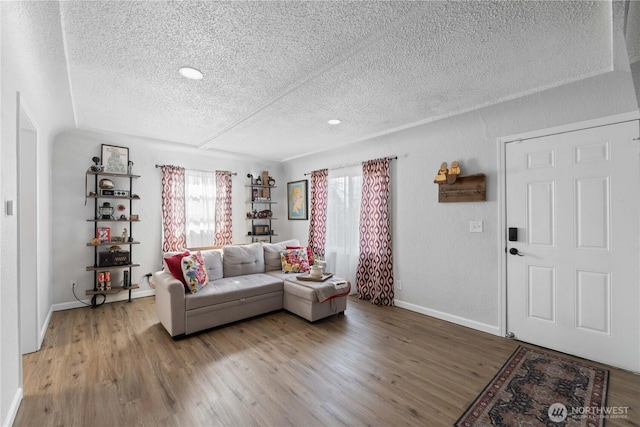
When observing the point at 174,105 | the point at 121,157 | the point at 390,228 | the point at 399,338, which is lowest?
the point at 399,338

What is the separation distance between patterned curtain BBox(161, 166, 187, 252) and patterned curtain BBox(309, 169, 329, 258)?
2282 millimetres

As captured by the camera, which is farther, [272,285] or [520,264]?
[272,285]

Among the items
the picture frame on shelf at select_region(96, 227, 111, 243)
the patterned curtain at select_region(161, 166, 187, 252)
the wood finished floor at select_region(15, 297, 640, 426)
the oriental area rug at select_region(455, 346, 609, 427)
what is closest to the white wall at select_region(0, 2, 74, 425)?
the wood finished floor at select_region(15, 297, 640, 426)

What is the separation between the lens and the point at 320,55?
2051 mm

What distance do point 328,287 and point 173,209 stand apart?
306 centimetres

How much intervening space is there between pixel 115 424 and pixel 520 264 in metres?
3.68

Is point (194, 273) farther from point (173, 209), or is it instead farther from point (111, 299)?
point (111, 299)

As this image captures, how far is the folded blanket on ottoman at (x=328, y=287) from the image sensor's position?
11.2 ft

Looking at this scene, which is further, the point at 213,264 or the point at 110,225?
the point at 110,225

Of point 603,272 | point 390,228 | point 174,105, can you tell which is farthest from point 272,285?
point 603,272

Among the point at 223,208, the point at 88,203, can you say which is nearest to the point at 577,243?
the point at 223,208

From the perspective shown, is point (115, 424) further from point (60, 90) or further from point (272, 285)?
point (60, 90)

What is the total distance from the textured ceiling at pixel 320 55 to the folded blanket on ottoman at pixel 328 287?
208 centimetres

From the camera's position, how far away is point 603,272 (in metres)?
2.47
